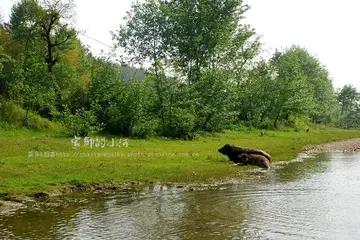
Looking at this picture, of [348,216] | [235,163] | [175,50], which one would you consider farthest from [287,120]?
[348,216]

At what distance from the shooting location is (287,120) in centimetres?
7162

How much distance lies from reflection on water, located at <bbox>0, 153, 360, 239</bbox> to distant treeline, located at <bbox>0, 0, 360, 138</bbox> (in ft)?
58.0

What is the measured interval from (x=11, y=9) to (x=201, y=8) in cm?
4325

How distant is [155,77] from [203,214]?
26.4 meters

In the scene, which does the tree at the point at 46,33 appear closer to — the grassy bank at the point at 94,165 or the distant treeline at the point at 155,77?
the distant treeline at the point at 155,77

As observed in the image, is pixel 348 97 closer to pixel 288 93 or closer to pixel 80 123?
pixel 288 93

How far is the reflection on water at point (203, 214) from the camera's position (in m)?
11.1

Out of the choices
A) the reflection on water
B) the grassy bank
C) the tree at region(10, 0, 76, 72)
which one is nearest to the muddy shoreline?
the grassy bank

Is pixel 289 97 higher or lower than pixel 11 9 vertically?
lower

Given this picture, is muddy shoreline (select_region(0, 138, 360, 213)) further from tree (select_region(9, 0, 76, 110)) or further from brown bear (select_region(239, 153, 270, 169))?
tree (select_region(9, 0, 76, 110))

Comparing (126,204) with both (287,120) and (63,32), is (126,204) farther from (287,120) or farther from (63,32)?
(287,120)

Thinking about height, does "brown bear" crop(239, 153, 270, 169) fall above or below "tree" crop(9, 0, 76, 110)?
below

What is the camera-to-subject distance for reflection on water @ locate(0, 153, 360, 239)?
1109cm

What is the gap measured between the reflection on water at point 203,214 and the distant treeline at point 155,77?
696 inches
